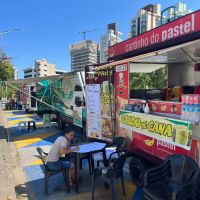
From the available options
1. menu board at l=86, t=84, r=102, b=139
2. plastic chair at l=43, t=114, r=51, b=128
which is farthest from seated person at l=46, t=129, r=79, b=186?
plastic chair at l=43, t=114, r=51, b=128

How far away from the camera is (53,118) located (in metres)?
14.4

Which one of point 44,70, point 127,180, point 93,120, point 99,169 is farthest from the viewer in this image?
point 44,70

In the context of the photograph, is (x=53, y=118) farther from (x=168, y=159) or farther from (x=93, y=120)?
(x=168, y=159)

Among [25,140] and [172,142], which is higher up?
[172,142]

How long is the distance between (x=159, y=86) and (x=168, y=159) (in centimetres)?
479

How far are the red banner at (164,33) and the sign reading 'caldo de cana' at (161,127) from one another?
1504mm

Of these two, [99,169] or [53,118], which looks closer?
[99,169]

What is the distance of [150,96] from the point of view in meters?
7.96

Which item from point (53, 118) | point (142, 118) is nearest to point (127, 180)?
point (142, 118)

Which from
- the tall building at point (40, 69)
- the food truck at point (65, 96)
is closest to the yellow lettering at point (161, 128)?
the food truck at point (65, 96)

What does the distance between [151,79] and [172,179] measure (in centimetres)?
→ 478

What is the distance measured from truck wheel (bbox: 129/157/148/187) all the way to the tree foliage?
2433 mm

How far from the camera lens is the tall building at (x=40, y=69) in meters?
125

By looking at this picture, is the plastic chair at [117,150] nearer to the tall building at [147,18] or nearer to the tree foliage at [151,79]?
the tree foliage at [151,79]
